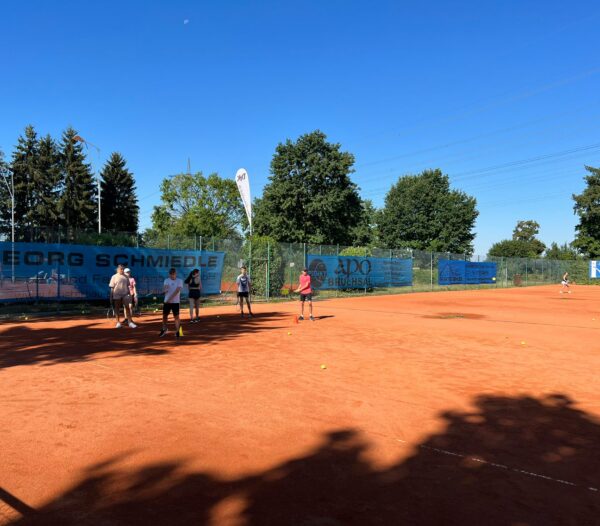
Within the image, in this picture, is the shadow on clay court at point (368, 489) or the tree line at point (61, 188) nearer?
the shadow on clay court at point (368, 489)

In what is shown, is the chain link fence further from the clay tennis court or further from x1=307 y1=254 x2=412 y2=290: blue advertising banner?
the clay tennis court

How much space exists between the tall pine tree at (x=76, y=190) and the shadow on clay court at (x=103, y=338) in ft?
129

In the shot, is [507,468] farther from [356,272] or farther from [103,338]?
[356,272]

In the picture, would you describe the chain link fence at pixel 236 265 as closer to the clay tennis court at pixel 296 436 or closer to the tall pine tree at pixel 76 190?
the clay tennis court at pixel 296 436

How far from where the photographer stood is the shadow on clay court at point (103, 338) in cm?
870

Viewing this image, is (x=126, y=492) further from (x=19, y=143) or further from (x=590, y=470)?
(x=19, y=143)

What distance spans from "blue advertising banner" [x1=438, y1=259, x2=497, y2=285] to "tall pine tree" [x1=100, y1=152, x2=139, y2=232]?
35.0 metres

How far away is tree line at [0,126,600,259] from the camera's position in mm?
47125

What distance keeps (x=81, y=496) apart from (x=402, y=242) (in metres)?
64.0

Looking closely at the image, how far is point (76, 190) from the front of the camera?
50.0 m

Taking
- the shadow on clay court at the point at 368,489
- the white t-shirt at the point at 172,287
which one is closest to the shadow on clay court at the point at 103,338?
the white t-shirt at the point at 172,287

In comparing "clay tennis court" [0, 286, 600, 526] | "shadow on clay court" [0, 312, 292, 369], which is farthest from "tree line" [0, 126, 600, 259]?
"clay tennis court" [0, 286, 600, 526]

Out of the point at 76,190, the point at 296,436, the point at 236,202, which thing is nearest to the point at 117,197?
the point at 76,190

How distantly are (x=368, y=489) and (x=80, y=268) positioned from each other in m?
16.2
